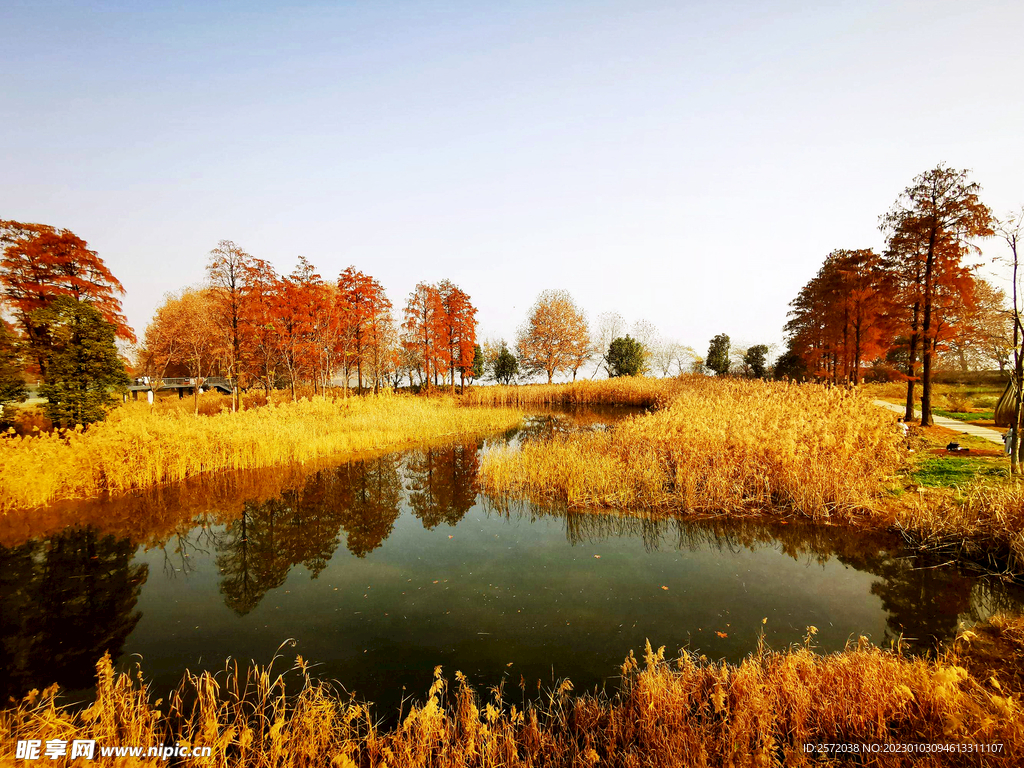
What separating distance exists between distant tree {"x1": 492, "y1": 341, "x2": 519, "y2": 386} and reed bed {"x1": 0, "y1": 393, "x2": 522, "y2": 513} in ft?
98.7

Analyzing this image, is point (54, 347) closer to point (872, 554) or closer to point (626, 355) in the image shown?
point (872, 554)

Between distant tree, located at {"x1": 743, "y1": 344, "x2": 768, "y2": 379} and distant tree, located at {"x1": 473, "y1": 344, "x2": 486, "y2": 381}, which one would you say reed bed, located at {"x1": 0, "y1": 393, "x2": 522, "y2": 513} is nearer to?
distant tree, located at {"x1": 473, "y1": 344, "x2": 486, "y2": 381}

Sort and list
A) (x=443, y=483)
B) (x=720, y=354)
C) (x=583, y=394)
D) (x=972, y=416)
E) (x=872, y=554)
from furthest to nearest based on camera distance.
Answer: (x=720, y=354) → (x=583, y=394) → (x=972, y=416) → (x=443, y=483) → (x=872, y=554)

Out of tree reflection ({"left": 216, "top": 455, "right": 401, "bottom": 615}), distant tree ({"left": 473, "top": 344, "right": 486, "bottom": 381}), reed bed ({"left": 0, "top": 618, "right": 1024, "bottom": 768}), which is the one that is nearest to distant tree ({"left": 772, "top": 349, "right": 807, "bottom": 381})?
distant tree ({"left": 473, "top": 344, "right": 486, "bottom": 381})

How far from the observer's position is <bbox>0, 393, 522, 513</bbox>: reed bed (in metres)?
10.1

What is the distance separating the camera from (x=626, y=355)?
47.9 meters

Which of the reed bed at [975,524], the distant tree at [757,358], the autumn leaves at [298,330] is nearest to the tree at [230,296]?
the autumn leaves at [298,330]

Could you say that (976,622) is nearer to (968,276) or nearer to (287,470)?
(287,470)

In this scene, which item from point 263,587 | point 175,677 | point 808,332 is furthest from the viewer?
point 808,332

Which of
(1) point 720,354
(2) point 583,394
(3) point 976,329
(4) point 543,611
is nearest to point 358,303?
(2) point 583,394

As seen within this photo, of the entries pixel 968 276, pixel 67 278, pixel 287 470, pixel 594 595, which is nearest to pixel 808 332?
pixel 968 276

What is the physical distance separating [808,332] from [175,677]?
44.1 m

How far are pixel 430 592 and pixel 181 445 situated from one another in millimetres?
11160

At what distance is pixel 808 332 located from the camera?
116 feet
